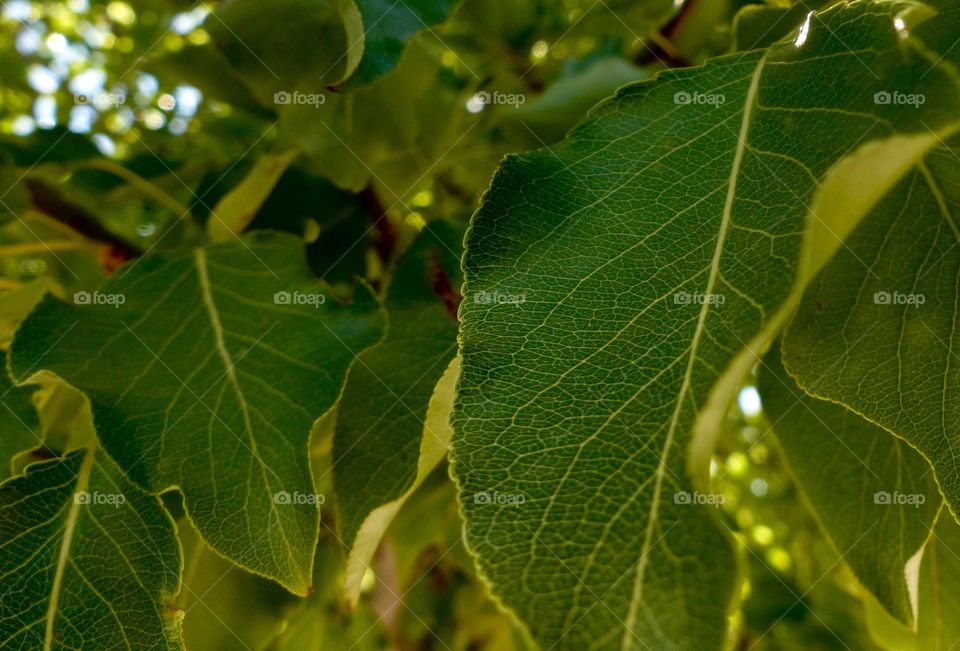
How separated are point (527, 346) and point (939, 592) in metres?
0.59

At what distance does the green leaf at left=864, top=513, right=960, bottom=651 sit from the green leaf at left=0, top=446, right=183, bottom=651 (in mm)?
727

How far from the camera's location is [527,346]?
1.64 feet

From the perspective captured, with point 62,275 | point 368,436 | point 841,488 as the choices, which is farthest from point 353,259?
point 62,275

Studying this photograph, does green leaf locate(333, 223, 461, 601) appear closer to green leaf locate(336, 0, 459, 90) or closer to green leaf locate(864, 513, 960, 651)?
green leaf locate(336, 0, 459, 90)

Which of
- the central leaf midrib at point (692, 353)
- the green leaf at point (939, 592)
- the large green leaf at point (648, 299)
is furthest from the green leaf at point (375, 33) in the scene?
the green leaf at point (939, 592)

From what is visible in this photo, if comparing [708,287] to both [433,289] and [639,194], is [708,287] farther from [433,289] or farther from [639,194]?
[433,289]

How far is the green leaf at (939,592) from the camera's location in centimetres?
76

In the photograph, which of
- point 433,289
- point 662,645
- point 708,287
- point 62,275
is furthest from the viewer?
point 62,275

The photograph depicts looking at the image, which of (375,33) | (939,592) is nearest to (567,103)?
(375,33)

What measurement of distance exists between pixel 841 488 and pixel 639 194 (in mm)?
390

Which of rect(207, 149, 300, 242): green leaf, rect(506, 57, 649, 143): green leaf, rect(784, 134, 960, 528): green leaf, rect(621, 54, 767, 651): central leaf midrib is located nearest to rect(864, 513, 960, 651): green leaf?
rect(784, 134, 960, 528): green leaf

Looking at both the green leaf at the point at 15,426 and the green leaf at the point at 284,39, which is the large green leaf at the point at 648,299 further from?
the green leaf at the point at 15,426

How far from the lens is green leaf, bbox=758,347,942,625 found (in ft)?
2.25

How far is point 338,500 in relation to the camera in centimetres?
68
